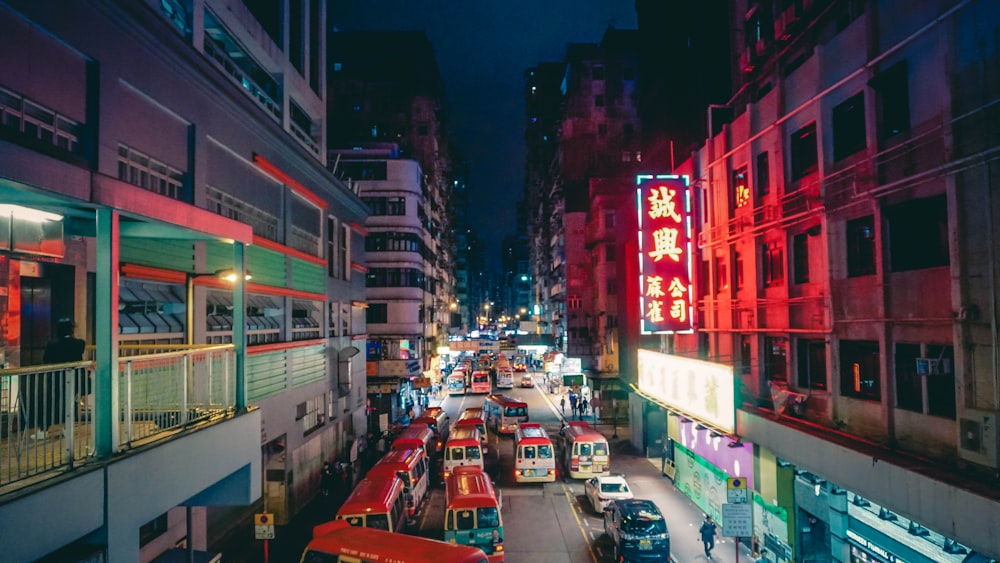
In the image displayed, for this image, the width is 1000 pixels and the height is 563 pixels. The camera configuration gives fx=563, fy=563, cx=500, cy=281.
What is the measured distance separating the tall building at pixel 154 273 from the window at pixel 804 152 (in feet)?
46.1

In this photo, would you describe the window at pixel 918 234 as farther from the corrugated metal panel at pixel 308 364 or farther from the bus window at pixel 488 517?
the corrugated metal panel at pixel 308 364

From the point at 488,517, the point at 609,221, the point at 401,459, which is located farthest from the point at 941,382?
the point at 609,221

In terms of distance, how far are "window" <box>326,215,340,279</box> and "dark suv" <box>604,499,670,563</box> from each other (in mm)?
17810

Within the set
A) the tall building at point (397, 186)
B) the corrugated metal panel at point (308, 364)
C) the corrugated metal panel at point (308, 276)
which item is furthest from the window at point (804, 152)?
the tall building at point (397, 186)

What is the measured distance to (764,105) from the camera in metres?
17.2

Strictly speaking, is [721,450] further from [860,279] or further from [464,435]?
[464,435]

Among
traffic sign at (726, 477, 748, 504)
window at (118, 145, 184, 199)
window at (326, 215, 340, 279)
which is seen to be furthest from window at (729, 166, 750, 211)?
window at (326, 215, 340, 279)

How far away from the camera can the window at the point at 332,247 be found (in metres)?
27.9

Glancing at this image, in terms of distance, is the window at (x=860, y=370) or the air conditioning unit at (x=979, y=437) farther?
the window at (x=860, y=370)

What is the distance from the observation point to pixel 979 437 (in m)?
9.41

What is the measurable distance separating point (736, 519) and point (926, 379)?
5538mm

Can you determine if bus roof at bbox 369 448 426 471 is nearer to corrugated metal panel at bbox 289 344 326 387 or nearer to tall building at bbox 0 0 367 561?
tall building at bbox 0 0 367 561

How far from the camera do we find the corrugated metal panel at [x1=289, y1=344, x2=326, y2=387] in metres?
22.5

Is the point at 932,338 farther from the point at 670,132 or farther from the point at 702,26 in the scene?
the point at 670,132
